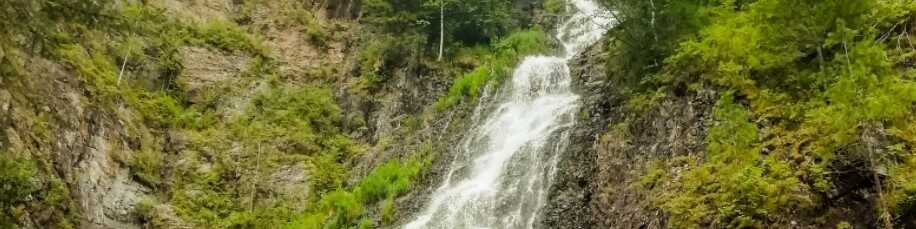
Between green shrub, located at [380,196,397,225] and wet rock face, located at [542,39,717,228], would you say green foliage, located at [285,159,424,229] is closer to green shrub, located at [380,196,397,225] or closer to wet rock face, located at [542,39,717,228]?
green shrub, located at [380,196,397,225]

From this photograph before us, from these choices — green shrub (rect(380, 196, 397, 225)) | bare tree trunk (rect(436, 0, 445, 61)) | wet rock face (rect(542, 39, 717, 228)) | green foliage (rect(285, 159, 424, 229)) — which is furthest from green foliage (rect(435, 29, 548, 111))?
wet rock face (rect(542, 39, 717, 228))

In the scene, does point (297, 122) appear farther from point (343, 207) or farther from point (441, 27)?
point (343, 207)

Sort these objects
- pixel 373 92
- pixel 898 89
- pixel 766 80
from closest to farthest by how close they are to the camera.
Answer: pixel 898 89, pixel 766 80, pixel 373 92

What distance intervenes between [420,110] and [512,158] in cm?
816

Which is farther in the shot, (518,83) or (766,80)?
(518,83)

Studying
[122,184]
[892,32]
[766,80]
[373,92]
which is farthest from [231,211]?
[892,32]

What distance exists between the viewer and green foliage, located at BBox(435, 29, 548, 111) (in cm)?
2275

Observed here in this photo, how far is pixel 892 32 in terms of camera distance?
10.9 m

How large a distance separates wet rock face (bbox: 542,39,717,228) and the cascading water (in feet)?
1.87

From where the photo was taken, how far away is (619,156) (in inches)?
518

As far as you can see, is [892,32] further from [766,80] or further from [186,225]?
[186,225]

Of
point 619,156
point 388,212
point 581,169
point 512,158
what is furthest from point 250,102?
point 619,156

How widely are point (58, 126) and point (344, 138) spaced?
29.5 ft

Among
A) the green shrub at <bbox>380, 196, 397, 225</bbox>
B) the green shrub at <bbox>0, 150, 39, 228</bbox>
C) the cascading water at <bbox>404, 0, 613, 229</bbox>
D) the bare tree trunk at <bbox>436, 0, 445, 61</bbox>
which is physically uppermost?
the bare tree trunk at <bbox>436, 0, 445, 61</bbox>
